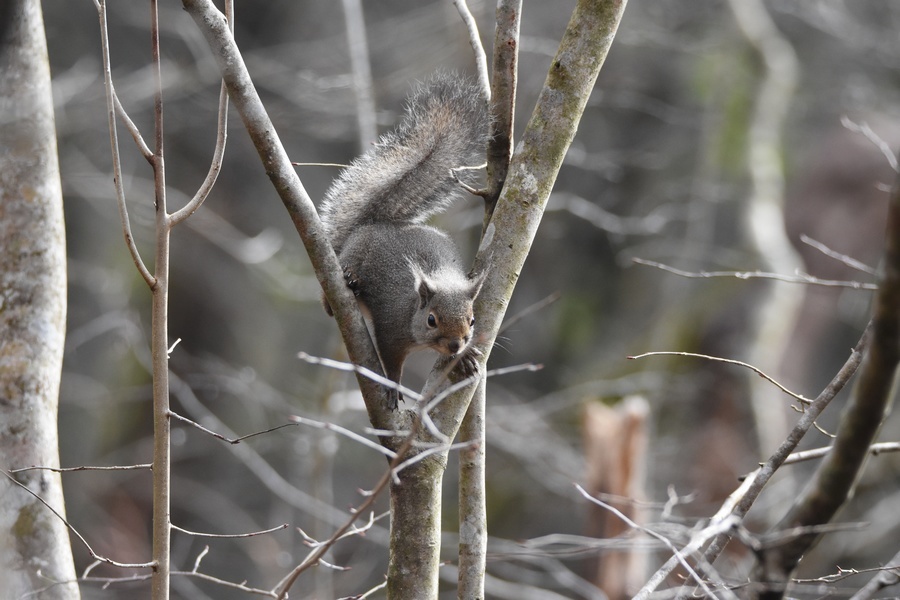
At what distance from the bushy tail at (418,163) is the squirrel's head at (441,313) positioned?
25 centimetres

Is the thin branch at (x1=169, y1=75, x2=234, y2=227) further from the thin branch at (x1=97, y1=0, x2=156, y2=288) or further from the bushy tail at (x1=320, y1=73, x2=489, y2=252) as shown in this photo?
the bushy tail at (x1=320, y1=73, x2=489, y2=252)

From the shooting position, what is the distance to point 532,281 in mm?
9250

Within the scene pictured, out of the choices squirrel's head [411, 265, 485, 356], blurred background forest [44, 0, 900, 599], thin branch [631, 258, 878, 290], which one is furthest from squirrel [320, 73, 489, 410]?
blurred background forest [44, 0, 900, 599]

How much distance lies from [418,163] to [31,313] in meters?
1.23

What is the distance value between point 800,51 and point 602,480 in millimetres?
5329

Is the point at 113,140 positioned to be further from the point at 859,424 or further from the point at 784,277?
the point at 784,277

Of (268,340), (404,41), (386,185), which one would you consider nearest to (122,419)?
(268,340)

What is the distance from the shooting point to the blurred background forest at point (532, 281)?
5910 millimetres

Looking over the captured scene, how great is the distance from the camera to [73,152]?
278 inches

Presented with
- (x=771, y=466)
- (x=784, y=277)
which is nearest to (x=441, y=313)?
(x=784, y=277)

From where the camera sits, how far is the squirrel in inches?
107

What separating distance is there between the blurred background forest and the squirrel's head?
1.90 metres

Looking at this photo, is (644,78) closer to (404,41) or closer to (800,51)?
(800,51)

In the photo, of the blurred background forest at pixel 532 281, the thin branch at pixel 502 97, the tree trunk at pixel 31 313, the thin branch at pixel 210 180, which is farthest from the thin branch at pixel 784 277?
the blurred background forest at pixel 532 281
